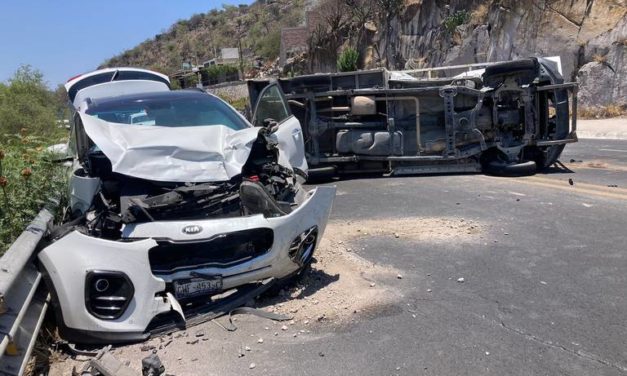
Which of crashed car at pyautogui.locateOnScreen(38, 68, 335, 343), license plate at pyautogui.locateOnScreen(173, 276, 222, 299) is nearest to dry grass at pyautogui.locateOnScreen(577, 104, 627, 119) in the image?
crashed car at pyautogui.locateOnScreen(38, 68, 335, 343)

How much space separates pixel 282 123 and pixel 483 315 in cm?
319

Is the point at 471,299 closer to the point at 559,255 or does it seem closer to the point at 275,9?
the point at 559,255

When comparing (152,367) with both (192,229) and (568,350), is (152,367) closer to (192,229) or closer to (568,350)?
(192,229)

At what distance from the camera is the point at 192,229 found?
13.1 ft

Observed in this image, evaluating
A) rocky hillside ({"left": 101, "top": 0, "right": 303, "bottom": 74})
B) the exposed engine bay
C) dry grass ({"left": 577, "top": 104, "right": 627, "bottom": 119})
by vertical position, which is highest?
rocky hillside ({"left": 101, "top": 0, "right": 303, "bottom": 74})

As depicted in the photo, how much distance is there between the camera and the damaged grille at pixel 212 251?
4.07m

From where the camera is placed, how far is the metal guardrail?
299 cm

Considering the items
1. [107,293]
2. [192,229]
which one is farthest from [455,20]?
[107,293]

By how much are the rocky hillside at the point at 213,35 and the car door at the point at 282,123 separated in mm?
71244

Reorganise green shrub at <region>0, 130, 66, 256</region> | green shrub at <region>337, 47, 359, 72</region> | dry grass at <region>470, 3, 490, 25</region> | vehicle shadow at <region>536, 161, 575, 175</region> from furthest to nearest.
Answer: green shrub at <region>337, 47, 359, 72</region> → dry grass at <region>470, 3, 490, 25</region> → vehicle shadow at <region>536, 161, 575, 175</region> → green shrub at <region>0, 130, 66, 256</region>

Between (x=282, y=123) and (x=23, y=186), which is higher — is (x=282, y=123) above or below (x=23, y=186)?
above

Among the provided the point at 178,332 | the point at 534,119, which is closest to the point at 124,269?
the point at 178,332

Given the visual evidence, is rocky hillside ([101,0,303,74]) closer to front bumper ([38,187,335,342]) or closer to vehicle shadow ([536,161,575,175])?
vehicle shadow ([536,161,575,175])

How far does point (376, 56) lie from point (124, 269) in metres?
37.3
